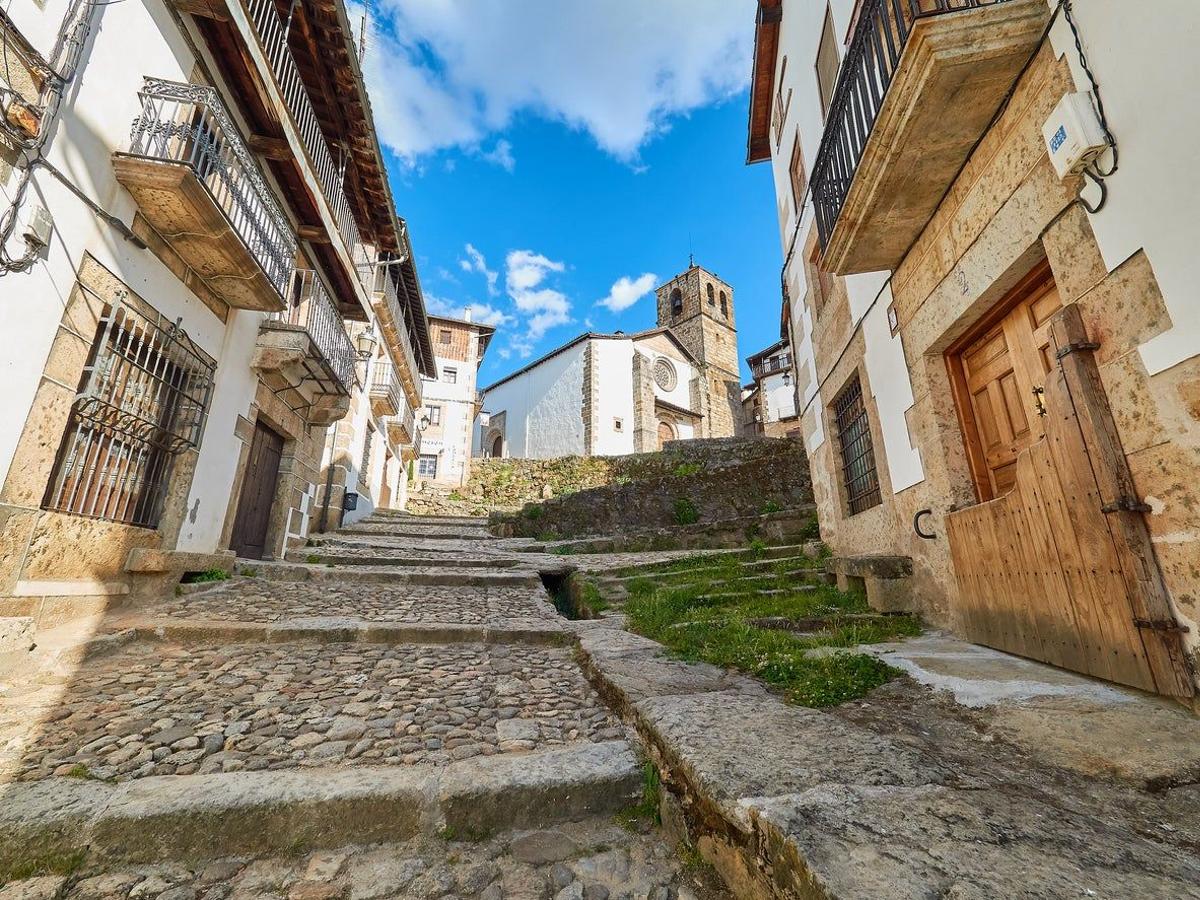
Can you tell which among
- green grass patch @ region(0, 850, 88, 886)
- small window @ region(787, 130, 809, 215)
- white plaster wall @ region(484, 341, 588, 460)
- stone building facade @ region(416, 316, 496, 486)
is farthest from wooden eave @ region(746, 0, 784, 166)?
white plaster wall @ region(484, 341, 588, 460)

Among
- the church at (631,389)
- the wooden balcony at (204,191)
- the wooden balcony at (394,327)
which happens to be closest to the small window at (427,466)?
the church at (631,389)

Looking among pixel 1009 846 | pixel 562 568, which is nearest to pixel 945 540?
pixel 1009 846

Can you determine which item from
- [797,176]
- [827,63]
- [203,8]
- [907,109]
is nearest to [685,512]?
[797,176]

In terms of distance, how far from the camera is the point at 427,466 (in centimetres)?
2358

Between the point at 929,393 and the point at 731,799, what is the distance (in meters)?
3.68

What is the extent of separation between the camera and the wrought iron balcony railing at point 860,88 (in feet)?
11.1

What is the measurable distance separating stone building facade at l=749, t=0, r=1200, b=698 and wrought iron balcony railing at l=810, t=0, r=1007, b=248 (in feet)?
0.10

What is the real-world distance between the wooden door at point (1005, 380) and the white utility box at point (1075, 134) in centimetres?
65

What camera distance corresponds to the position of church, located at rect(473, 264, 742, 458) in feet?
87.6

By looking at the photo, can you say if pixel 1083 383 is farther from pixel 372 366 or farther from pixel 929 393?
pixel 372 366

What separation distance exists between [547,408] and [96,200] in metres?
25.3

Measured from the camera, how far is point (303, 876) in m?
1.53

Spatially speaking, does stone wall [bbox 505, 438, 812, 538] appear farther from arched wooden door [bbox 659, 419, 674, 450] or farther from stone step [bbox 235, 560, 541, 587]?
arched wooden door [bbox 659, 419, 674, 450]

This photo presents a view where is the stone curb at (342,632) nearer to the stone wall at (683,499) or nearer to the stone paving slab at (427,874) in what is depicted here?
the stone paving slab at (427,874)
